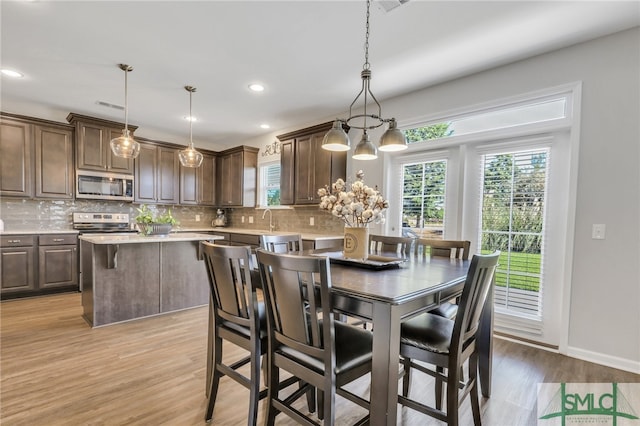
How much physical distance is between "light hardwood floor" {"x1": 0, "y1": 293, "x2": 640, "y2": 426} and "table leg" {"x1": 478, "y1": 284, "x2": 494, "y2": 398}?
10 cm

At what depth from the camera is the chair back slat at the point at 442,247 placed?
7.79ft

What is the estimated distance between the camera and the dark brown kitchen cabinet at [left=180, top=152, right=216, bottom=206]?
573cm

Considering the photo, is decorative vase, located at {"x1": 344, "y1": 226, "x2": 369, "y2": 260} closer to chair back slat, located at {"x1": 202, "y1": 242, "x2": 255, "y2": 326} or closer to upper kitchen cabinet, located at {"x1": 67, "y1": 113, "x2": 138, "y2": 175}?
chair back slat, located at {"x1": 202, "y1": 242, "x2": 255, "y2": 326}

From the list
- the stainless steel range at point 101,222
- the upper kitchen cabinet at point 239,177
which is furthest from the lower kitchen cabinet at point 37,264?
the upper kitchen cabinet at point 239,177

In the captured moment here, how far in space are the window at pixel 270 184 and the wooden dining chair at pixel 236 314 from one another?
3772mm

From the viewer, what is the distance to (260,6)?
2.17 meters

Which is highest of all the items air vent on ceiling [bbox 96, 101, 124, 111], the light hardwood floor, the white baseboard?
air vent on ceiling [bbox 96, 101, 124, 111]

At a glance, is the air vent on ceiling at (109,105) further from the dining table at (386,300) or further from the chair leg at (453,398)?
the chair leg at (453,398)

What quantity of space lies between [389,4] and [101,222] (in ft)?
16.8

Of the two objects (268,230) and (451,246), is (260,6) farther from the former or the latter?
(268,230)

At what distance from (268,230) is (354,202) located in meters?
3.67

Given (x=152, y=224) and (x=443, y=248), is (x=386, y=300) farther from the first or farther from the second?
(x=152, y=224)

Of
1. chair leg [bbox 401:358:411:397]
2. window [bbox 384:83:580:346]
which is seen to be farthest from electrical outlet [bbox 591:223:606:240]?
chair leg [bbox 401:358:411:397]

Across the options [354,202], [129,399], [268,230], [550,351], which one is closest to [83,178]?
[268,230]
